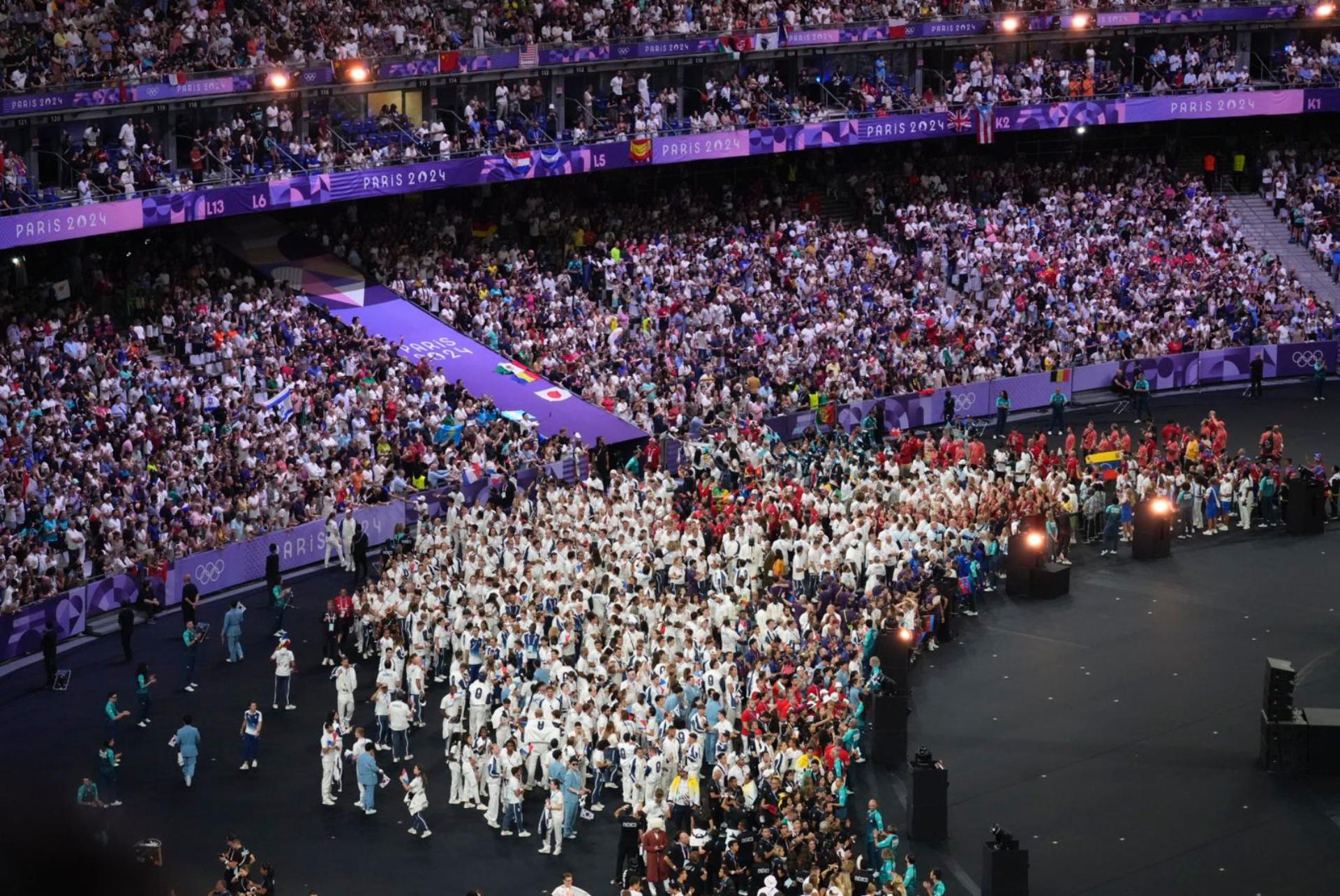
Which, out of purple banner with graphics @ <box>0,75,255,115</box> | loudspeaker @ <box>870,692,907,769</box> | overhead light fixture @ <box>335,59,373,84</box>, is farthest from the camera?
overhead light fixture @ <box>335,59,373,84</box>

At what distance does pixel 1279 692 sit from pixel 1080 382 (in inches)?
885

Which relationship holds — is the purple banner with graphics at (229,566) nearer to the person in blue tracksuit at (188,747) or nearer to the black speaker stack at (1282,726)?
the person in blue tracksuit at (188,747)

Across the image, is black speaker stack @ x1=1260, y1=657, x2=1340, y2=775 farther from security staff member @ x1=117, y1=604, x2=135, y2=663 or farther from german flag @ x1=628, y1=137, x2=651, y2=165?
german flag @ x1=628, y1=137, x2=651, y2=165

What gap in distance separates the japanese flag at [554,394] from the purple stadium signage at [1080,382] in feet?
17.1

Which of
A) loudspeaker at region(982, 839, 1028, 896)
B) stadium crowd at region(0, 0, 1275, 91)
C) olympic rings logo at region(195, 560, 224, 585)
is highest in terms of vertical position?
stadium crowd at region(0, 0, 1275, 91)

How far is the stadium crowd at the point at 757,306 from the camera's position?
1694 inches

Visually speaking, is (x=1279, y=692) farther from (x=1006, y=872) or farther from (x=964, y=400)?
(x=964, y=400)

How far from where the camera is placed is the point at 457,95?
47.4m

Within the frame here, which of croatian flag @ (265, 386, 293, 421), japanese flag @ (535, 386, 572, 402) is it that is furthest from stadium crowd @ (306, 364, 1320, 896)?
croatian flag @ (265, 386, 293, 421)

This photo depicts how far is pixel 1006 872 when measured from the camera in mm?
19734

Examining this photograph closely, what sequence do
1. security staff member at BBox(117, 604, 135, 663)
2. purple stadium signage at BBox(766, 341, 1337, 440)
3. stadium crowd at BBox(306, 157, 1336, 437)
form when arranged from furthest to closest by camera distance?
stadium crowd at BBox(306, 157, 1336, 437) < purple stadium signage at BBox(766, 341, 1337, 440) < security staff member at BBox(117, 604, 135, 663)

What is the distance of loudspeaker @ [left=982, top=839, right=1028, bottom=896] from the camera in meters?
19.7

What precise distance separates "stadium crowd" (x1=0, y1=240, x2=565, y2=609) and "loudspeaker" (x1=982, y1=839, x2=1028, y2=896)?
722 inches

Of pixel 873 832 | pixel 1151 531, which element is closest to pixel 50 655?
pixel 873 832
